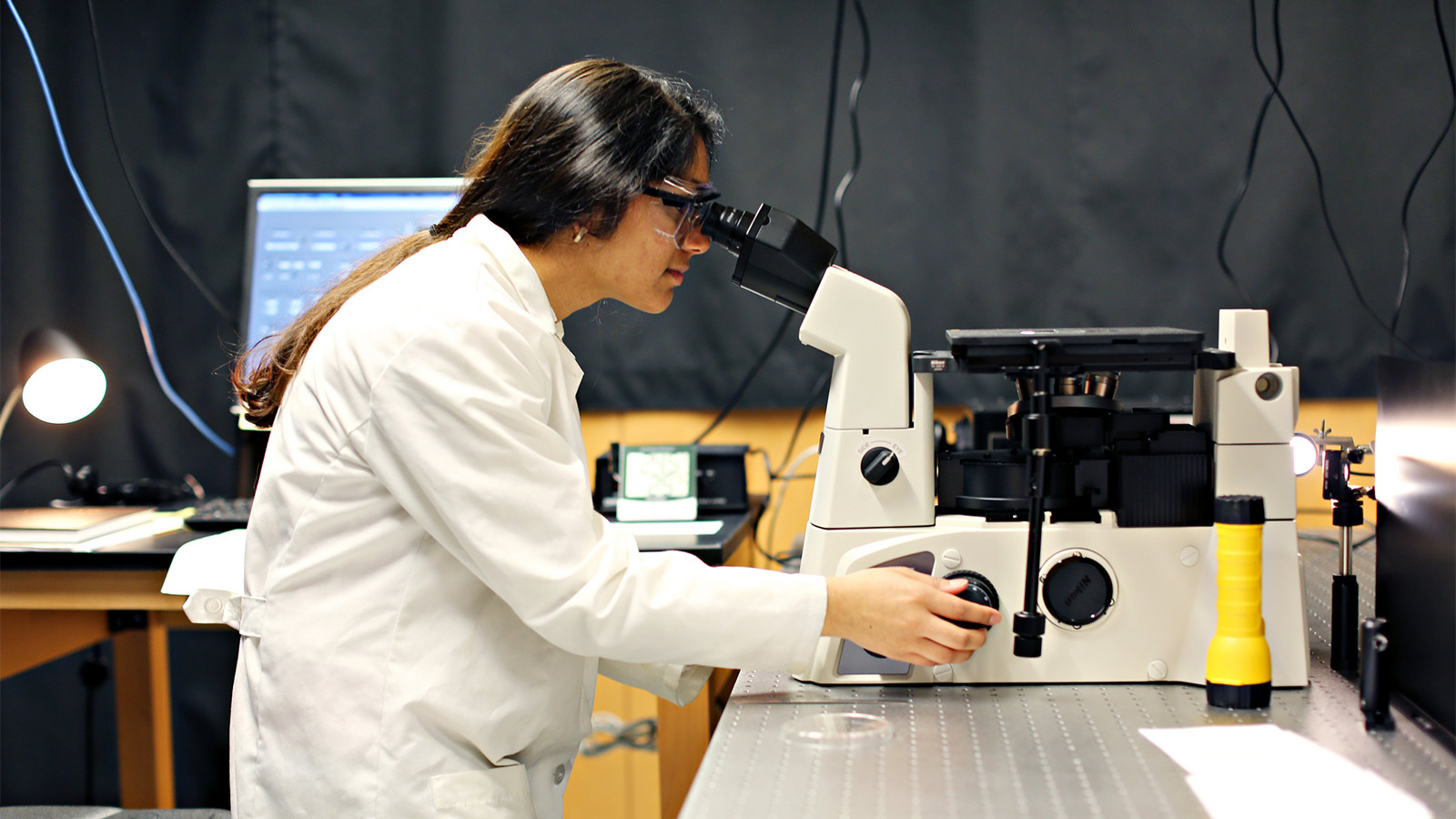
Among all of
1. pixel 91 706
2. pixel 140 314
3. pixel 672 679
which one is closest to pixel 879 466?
pixel 672 679

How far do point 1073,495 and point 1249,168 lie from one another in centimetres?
123

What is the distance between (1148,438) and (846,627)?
350 mm

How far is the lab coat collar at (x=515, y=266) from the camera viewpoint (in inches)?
37.4

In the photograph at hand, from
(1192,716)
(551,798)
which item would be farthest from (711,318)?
(1192,716)

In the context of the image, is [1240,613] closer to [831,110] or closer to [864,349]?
[864,349]

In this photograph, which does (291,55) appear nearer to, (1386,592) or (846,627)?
(846,627)

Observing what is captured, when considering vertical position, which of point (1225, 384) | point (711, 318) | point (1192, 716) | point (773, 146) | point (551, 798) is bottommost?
point (551, 798)

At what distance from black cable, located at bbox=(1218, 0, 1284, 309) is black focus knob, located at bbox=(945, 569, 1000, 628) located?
3.93 feet

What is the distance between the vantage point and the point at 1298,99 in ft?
5.78

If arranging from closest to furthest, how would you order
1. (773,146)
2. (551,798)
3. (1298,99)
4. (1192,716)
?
(1192,716)
(551,798)
(1298,99)
(773,146)

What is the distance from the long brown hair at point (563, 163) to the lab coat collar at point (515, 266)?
4 centimetres

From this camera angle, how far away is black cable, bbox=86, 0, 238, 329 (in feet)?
6.59

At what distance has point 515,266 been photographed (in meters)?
0.95

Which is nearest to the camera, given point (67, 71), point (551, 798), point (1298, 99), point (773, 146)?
point (551, 798)
